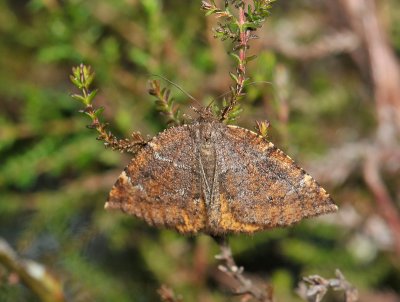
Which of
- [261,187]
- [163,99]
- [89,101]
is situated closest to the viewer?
[89,101]

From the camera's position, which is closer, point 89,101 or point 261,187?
point 89,101

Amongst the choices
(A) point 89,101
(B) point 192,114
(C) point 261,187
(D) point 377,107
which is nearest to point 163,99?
(A) point 89,101

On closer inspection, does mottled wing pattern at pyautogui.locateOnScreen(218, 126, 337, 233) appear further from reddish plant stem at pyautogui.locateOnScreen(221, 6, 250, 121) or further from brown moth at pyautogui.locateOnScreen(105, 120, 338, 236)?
reddish plant stem at pyautogui.locateOnScreen(221, 6, 250, 121)

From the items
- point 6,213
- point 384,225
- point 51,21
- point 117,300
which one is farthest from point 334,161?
point 6,213

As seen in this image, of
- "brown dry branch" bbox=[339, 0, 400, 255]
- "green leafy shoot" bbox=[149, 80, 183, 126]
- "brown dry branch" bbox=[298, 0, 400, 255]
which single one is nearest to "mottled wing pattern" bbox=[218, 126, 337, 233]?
"green leafy shoot" bbox=[149, 80, 183, 126]

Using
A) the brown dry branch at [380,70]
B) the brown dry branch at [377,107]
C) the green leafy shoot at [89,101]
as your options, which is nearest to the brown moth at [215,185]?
the green leafy shoot at [89,101]

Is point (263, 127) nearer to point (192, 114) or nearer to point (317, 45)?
point (192, 114)
